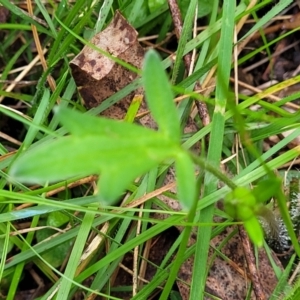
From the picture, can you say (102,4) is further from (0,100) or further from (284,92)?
(284,92)

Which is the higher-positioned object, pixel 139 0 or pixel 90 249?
pixel 139 0

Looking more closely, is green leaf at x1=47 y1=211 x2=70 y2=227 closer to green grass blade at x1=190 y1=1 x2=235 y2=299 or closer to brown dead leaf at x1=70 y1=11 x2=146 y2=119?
brown dead leaf at x1=70 y1=11 x2=146 y2=119

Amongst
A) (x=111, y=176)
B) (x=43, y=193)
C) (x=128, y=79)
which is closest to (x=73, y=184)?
(x=43, y=193)

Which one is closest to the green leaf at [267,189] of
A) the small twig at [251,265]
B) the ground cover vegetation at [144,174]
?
the ground cover vegetation at [144,174]

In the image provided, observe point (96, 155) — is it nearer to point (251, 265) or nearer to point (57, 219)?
point (251, 265)

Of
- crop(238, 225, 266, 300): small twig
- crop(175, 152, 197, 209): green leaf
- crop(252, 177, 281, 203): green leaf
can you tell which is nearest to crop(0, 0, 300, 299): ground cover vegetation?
crop(238, 225, 266, 300): small twig

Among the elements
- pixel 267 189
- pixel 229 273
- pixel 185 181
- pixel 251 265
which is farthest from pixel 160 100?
pixel 229 273
